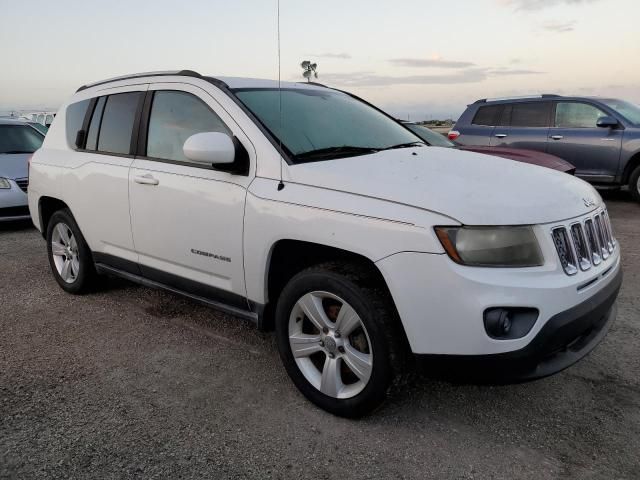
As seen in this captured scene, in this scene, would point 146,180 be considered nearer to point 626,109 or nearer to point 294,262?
point 294,262

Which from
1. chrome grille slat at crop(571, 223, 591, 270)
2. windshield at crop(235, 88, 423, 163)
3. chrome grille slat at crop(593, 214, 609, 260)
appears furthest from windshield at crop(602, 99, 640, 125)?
chrome grille slat at crop(571, 223, 591, 270)

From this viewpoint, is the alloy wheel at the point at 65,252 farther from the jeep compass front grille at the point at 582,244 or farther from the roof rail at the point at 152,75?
the jeep compass front grille at the point at 582,244

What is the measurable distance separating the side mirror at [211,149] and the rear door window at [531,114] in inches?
315

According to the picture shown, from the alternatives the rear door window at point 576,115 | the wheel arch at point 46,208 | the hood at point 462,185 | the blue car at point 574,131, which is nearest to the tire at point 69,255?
the wheel arch at point 46,208

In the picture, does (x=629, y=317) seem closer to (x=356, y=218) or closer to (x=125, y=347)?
(x=356, y=218)

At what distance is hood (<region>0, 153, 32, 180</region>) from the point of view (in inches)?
306

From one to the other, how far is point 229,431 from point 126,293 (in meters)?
2.51

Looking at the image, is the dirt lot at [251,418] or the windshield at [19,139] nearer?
the dirt lot at [251,418]

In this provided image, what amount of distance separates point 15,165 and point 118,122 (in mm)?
4908

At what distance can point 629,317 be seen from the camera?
160 inches

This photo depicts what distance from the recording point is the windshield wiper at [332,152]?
3.02 m

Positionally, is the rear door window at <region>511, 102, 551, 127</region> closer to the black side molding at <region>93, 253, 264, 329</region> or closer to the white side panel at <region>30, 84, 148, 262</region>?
the white side panel at <region>30, 84, 148, 262</region>

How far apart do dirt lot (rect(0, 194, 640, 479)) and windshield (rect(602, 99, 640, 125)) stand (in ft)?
20.8

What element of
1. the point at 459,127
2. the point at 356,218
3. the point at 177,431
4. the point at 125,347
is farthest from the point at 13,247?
the point at 459,127
